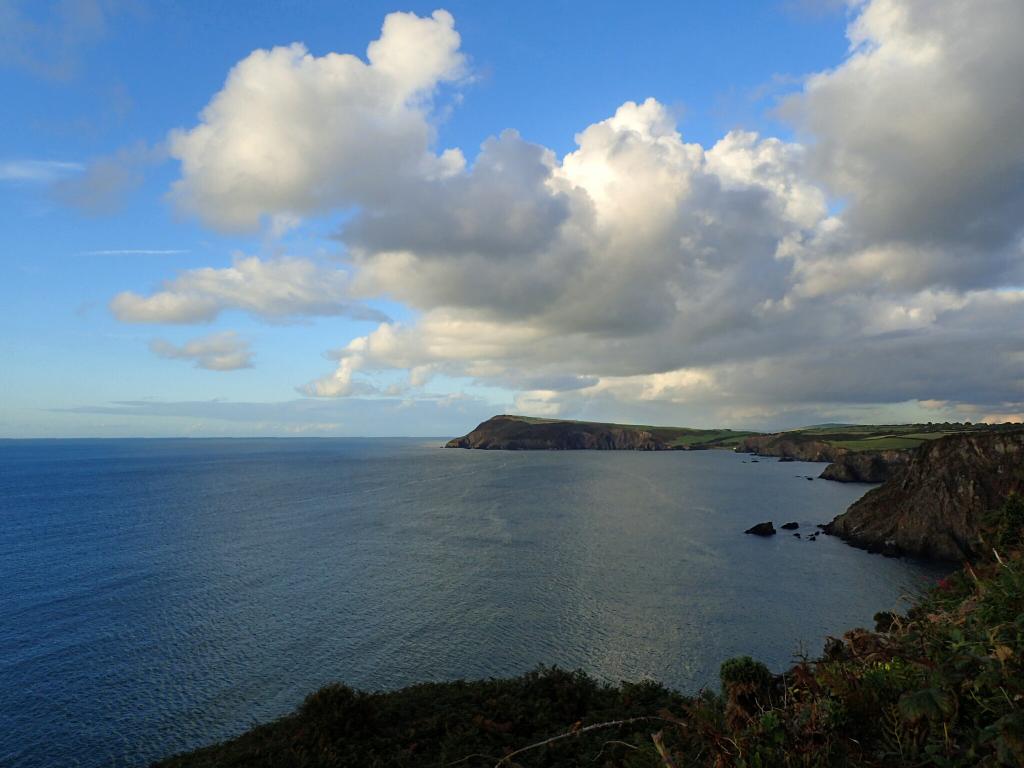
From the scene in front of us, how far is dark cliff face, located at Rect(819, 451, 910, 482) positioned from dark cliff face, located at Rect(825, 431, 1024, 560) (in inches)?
3695

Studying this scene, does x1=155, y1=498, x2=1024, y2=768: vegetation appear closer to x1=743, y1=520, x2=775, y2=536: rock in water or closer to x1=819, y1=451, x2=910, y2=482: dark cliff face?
x1=743, y1=520, x2=775, y2=536: rock in water

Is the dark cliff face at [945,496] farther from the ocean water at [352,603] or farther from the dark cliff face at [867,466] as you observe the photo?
the dark cliff face at [867,466]

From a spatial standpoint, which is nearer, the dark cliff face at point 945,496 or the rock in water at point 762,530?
the dark cliff face at point 945,496

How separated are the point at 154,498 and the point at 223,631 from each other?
9741 cm

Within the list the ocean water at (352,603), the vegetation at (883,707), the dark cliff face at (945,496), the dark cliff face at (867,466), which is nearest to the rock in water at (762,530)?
→ the ocean water at (352,603)

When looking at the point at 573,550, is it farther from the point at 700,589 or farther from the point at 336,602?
the point at 336,602

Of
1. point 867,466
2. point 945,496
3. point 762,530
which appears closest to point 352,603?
point 762,530

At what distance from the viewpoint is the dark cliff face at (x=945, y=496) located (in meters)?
72.6

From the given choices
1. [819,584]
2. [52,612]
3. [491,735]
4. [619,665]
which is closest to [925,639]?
[491,735]

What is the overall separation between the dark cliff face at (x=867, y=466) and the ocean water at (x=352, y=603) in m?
67.4

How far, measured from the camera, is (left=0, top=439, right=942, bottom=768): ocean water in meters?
37.0

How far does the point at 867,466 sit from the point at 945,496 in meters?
104

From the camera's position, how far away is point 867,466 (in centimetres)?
16738

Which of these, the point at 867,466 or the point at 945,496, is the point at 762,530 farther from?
the point at 867,466
